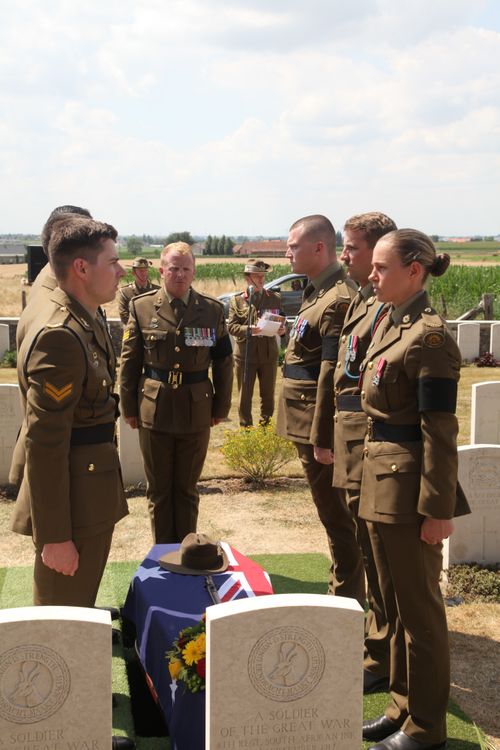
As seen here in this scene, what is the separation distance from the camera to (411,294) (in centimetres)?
354

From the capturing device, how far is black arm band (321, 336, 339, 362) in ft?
15.0

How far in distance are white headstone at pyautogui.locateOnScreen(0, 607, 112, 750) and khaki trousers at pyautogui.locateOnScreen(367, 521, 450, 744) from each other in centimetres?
137

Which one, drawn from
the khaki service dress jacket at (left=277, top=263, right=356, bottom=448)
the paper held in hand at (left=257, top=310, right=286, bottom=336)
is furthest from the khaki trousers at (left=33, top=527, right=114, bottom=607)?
the paper held in hand at (left=257, top=310, right=286, bottom=336)

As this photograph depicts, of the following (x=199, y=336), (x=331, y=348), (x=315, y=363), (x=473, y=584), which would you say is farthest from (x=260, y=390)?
(x=331, y=348)

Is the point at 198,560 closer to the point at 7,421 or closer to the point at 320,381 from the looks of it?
the point at 320,381

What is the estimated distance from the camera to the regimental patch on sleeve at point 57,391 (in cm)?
317

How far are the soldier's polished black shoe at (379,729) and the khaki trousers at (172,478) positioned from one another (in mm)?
2096

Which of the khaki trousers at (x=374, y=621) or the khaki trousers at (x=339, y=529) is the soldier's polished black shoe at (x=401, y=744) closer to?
the khaki trousers at (x=374, y=621)

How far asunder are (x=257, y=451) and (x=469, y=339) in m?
9.30

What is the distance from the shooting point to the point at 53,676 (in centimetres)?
267

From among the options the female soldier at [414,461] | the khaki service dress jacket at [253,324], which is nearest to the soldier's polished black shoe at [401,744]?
the female soldier at [414,461]

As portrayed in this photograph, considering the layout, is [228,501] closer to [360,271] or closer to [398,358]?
[360,271]

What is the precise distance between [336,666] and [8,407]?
17.5 feet

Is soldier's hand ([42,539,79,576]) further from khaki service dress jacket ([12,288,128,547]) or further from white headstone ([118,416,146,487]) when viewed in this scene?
white headstone ([118,416,146,487])
